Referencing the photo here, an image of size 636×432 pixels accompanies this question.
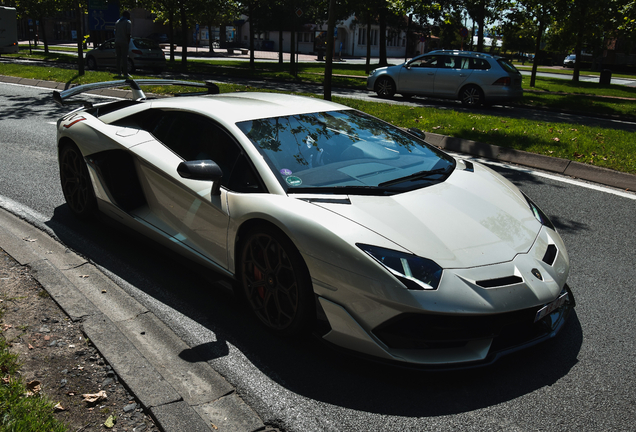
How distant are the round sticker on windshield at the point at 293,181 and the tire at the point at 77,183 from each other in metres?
2.26

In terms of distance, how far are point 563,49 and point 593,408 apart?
2781 cm

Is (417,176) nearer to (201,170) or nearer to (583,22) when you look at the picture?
(201,170)

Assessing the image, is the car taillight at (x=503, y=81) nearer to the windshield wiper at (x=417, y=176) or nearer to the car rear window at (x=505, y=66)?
the car rear window at (x=505, y=66)

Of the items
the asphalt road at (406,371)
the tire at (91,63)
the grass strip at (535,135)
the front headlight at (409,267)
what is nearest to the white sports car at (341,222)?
the front headlight at (409,267)

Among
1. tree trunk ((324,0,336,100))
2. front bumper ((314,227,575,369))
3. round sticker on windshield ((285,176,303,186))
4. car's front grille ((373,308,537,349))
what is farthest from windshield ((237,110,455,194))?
tree trunk ((324,0,336,100))

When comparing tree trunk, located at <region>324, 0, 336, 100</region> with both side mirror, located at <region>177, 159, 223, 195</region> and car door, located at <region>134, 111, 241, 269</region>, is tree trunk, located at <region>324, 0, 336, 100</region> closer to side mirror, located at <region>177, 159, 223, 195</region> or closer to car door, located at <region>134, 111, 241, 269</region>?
car door, located at <region>134, 111, 241, 269</region>

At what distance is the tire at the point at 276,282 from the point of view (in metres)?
3.01

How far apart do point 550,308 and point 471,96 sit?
13889 mm

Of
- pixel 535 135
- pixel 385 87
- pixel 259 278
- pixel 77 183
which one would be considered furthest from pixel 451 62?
pixel 259 278

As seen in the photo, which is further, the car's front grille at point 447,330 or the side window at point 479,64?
the side window at point 479,64

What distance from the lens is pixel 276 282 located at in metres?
3.19

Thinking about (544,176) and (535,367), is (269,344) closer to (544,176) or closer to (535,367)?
(535,367)

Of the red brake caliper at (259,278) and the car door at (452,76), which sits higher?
the car door at (452,76)

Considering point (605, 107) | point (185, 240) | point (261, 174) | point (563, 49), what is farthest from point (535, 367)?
point (563, 49)
